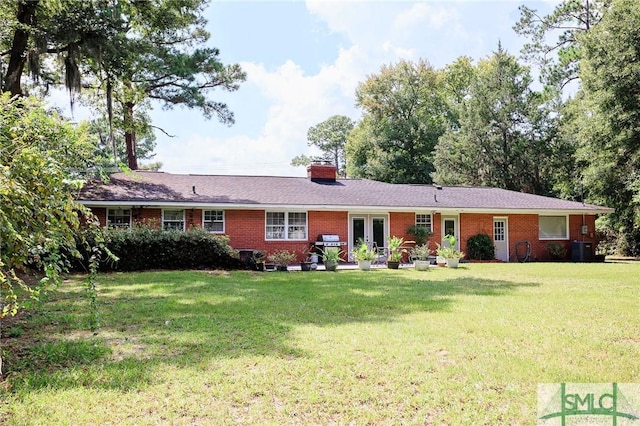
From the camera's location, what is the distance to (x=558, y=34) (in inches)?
1240

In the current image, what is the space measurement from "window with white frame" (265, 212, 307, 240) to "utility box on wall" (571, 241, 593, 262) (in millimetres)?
12812

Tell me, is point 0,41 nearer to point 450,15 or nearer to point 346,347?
point 450,15

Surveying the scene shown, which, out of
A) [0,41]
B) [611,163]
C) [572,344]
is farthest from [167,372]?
[611,163]

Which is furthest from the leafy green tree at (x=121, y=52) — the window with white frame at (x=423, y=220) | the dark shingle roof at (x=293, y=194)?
the window with white frame at (x=423, y=220)

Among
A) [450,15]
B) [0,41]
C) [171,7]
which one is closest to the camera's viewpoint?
[450,15]

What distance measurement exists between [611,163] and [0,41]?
27607mm

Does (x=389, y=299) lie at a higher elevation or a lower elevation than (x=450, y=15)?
lower

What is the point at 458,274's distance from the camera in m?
14.0

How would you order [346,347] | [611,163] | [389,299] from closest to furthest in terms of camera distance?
1. [346,347]
2. [389,299]
3. [611,163]

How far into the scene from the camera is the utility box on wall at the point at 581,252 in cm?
2073

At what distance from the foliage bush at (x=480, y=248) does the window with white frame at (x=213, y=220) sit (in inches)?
440

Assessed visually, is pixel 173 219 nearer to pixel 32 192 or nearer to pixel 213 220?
pixel 213 220

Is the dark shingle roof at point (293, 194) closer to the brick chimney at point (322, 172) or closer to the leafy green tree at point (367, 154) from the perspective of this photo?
the brick chimney at point (322, 172)

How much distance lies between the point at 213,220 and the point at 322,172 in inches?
294
